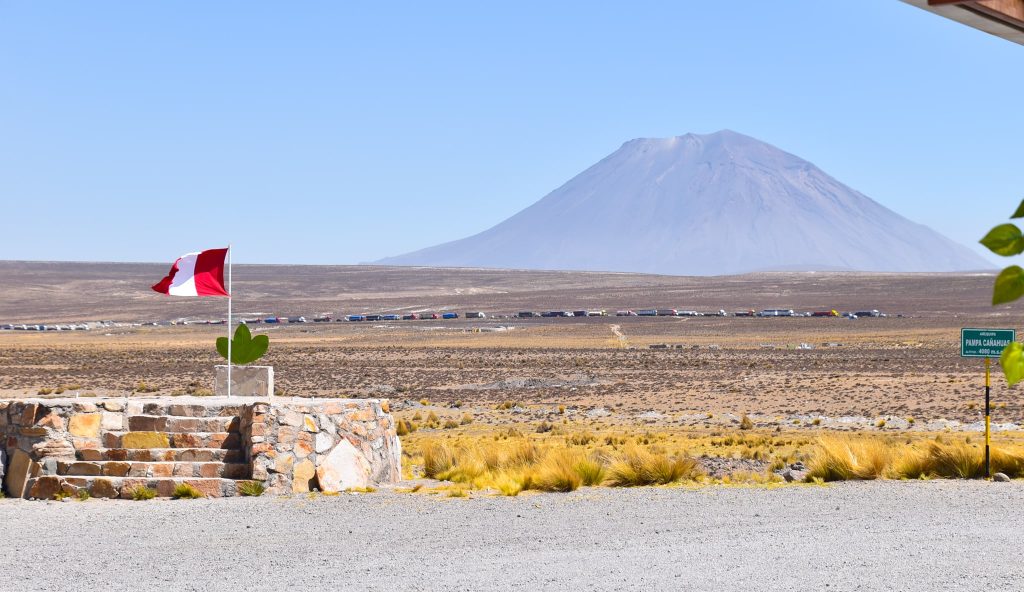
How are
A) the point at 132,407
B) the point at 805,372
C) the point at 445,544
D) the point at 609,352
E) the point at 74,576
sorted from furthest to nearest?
the point at 609,352
the point at 805,372
the point at 132,407
the point at 445,544
the point at 74,576

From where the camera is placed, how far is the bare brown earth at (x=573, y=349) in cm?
4131

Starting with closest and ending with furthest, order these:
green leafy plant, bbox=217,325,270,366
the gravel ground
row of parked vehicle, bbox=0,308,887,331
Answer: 1. the gravel ground
2. green leafy plant, bbox=217,325,270,366
3. row of parked vehicle, bbox=0,308,887,331

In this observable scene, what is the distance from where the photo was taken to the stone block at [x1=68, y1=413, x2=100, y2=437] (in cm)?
1447

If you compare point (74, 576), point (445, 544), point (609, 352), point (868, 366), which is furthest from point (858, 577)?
point (609, 352)

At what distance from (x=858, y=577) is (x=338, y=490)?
291 inches

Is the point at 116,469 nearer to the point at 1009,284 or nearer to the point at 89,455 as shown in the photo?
the point at 89,455

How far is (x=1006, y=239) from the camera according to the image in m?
1.69

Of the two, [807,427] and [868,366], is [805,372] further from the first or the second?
[807,427]

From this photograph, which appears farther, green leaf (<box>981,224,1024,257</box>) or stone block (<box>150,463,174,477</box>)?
stone block (<box>150,463,174,477</box>)

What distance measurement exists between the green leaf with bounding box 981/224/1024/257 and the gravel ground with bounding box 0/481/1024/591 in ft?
25.0

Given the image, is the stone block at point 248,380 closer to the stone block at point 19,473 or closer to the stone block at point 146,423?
the stone block at point 146,423

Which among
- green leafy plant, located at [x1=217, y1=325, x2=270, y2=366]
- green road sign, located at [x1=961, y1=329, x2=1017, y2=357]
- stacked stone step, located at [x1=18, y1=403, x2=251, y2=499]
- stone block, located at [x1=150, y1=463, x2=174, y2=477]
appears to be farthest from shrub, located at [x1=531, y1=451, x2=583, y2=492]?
green road sign, located at [x1=961, y1=329, x2=1017, y2=357]

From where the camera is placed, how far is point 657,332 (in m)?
86.3

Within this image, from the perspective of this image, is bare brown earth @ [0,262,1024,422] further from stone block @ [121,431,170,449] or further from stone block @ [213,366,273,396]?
stone block @ [121,431,170,449]
